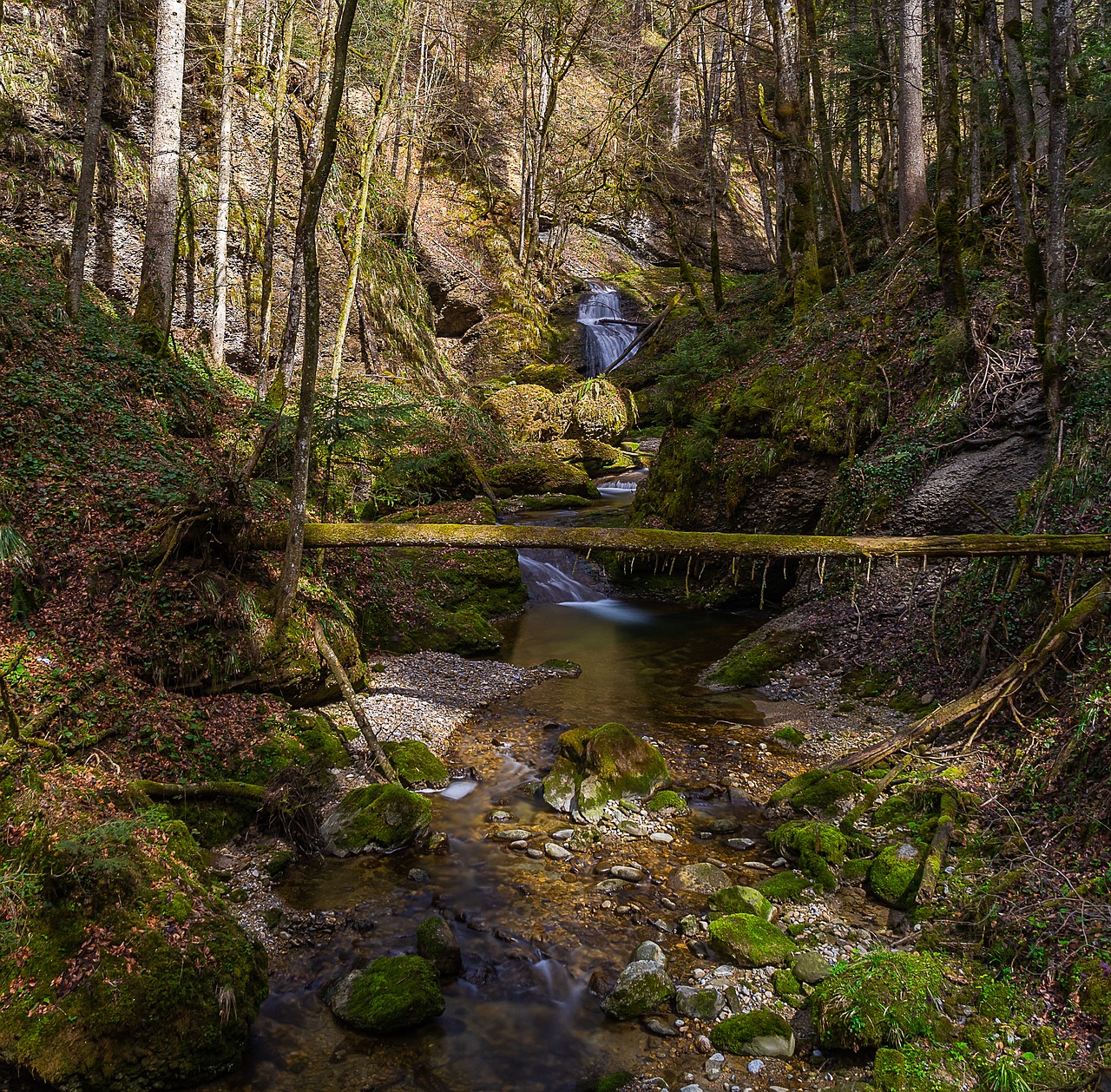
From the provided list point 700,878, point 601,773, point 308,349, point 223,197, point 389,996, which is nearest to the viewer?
point 389,996

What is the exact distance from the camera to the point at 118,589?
6.45m

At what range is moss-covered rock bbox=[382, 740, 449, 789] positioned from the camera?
7.04 meters

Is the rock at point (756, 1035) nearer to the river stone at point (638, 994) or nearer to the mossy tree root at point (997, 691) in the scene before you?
the river stone at point (638, 994)

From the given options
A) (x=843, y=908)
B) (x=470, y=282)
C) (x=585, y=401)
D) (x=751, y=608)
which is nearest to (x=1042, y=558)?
(x=843, y=908)

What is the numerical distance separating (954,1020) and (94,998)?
4445 mm

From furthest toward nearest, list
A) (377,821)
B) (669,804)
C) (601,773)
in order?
(601,773) → (669,804) → (377,821)

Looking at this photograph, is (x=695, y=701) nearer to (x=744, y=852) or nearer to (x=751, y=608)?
(x=744, y=852)

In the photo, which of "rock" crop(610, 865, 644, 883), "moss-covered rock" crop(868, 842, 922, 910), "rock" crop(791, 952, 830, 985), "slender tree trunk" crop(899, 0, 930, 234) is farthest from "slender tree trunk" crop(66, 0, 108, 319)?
"slender tree trunk" crop(899, 0, 930, 234)

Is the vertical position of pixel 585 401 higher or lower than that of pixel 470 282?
lower

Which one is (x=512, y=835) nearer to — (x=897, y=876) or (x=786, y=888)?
(x=786, y=888)

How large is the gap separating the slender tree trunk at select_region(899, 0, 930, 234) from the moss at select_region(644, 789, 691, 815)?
39.9 feet

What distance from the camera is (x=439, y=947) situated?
4766 mm

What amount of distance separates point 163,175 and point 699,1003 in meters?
12.7

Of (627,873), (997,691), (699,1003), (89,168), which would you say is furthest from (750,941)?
(89,168)
